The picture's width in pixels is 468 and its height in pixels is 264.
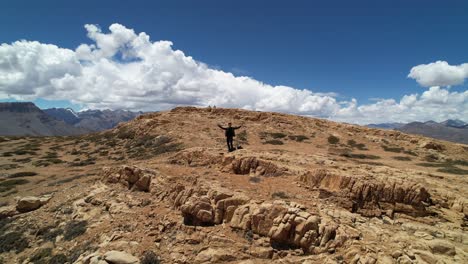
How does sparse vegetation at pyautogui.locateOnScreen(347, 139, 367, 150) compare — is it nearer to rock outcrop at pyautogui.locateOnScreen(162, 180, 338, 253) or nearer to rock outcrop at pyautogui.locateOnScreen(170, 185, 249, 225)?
rock outcrop at pyautogui.locateOnScreen(162, 180, 338, 253)

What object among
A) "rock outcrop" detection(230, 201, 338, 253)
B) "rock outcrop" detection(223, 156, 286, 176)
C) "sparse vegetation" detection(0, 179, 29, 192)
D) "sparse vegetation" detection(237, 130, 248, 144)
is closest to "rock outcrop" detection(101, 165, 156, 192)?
"rock outcrop" detection(223, 156, 286, 176)

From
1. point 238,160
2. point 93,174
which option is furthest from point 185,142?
point 238,160

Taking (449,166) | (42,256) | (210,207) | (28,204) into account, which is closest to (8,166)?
(28,204)

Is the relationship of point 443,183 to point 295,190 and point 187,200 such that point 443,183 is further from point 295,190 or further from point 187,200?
point 187,200

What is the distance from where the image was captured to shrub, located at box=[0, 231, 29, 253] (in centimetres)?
1248

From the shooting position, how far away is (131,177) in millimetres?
16469

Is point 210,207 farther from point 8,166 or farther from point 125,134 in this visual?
point 125,134

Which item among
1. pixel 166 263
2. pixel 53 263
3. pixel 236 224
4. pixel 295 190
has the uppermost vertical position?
pixel 295 190

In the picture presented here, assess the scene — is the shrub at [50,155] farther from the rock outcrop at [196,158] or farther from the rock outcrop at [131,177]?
the rock outcrop at [196,158]

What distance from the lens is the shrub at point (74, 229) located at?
12609mm

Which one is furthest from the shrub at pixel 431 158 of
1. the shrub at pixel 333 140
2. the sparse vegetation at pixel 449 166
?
the shrub at pixel 333 140

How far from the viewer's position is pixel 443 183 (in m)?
13.6

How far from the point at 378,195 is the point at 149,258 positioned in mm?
10326

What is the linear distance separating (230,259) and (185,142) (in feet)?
55.4
